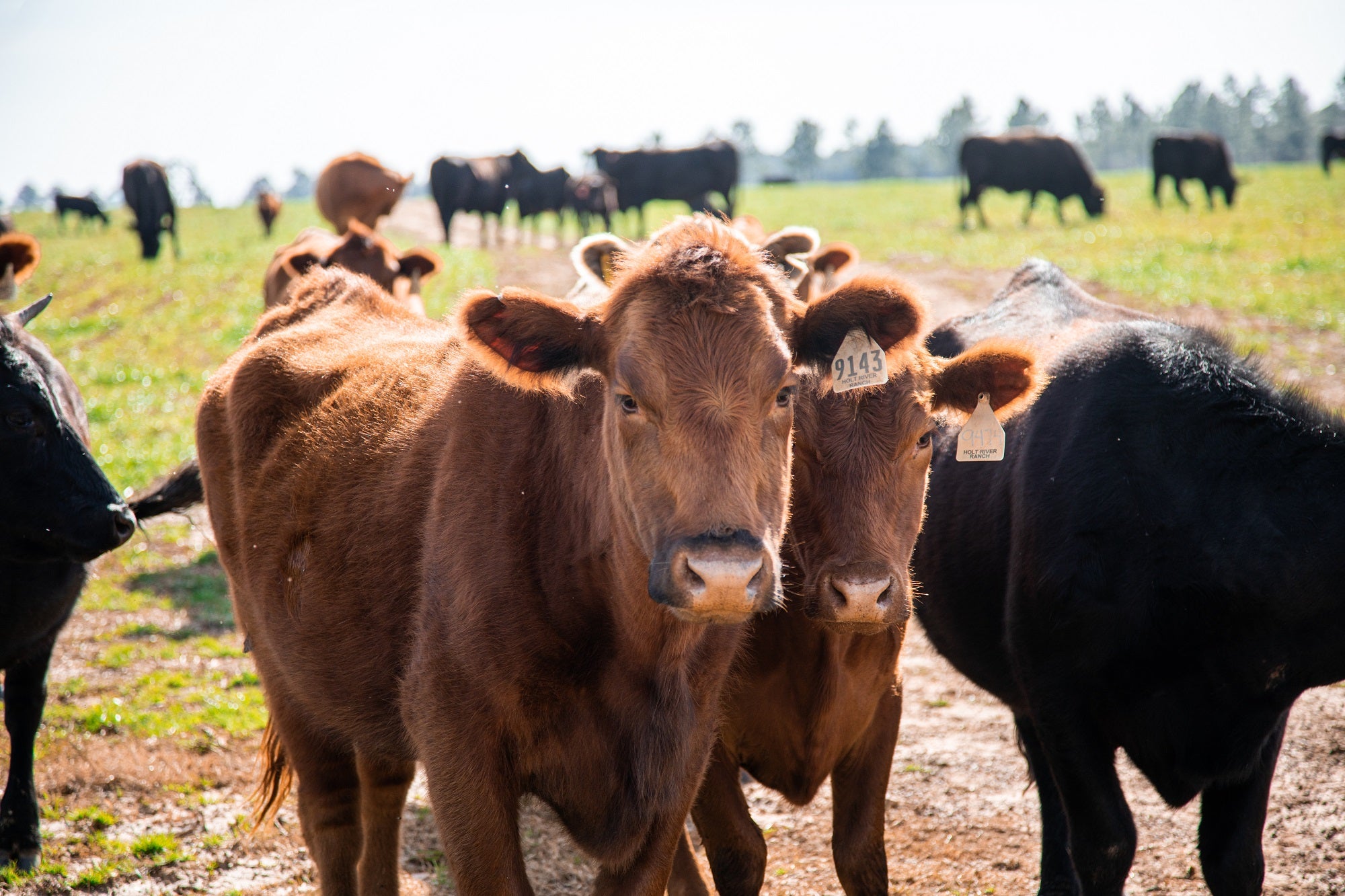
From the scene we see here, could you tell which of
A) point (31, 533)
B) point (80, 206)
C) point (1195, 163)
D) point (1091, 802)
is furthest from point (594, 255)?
point (80, 206)

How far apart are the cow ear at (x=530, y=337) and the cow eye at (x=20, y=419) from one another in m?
2.67

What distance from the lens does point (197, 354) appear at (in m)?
16.5

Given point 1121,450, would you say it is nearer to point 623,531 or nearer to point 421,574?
point 623,531

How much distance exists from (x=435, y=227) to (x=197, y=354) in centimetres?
2685

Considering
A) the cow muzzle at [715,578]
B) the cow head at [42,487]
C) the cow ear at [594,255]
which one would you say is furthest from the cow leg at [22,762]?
the cow muzzle at [715,578]

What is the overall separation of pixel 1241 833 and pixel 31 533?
4784 millimetres

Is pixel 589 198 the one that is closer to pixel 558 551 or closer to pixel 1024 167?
pixel 1024 167

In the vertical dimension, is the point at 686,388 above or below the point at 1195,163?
below

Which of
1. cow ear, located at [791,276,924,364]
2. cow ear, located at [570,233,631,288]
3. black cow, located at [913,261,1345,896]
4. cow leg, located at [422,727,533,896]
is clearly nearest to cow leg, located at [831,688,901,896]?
black cow, located at [913,261,1345,896]

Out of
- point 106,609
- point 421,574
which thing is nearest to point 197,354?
point 106,609

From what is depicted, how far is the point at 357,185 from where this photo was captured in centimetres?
1223

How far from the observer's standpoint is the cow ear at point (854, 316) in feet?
9.80

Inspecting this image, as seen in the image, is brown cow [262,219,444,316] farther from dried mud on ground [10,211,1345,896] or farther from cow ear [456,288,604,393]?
cow ear [456,288,604,393]

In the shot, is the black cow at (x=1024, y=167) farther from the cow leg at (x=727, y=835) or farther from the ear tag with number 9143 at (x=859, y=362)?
the ear tag with number 9143 at (x=859, y=362)
